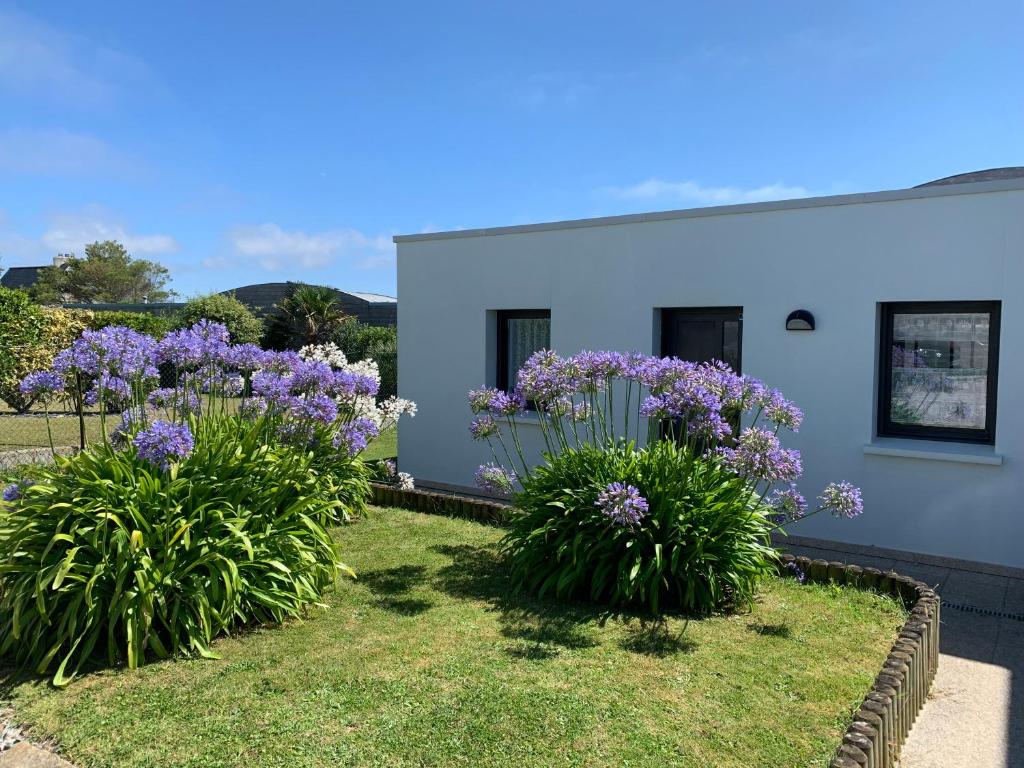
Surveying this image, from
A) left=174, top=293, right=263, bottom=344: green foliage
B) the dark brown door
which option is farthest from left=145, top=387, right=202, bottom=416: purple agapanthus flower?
left=174, top=293, right=263, bottom=344: green foliage

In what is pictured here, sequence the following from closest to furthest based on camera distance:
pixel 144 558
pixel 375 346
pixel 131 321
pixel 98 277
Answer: pixel 144 558
pixel 375 346
pixel 131 321
pixel 98 277

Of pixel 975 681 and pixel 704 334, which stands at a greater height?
pixel 704 334

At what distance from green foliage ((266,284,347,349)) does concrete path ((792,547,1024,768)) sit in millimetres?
14484

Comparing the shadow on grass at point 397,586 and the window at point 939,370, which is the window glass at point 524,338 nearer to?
the window at point 939,370

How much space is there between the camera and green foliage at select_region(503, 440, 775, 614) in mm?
4660

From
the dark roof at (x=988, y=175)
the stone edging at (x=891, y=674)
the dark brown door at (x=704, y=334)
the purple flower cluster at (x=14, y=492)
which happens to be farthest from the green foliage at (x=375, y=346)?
the purple flower cluster at (x=14, y=492)

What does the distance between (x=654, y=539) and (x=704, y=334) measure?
156 inches

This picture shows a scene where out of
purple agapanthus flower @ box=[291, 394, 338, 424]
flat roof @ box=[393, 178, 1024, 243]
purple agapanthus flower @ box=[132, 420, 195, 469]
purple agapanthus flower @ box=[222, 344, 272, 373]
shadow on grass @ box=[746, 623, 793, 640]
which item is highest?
flat roof @ box=[393, 178, 1024, 243]

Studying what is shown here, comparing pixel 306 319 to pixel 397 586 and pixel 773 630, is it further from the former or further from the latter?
pixel 773 630

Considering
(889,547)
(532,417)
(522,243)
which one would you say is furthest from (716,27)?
(889,547)

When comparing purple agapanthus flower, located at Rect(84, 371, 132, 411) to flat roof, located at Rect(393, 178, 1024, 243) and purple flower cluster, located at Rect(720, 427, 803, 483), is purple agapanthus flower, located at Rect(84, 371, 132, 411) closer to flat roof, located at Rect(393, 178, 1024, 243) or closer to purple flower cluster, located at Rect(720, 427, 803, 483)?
purple flower cluster, located at Rect(720, 427, 803, 483)

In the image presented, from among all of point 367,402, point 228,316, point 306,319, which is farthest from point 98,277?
point 367,402

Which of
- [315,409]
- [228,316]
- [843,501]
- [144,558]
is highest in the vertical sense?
[228,316]

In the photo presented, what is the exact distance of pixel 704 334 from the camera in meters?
8.12
